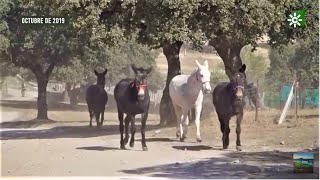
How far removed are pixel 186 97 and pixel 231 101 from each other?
2188 mm

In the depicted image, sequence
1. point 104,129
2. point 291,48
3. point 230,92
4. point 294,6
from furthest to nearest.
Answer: point 291,48, point 104,129, point 294,6, point 230,92

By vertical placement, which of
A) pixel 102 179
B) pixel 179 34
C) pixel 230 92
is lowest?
pixel 102 179

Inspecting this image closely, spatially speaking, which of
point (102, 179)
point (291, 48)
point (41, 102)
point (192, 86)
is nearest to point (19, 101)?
point (41, 102)

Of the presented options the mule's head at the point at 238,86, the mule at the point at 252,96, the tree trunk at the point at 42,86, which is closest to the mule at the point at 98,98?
the tree trunk at the point at 42,86

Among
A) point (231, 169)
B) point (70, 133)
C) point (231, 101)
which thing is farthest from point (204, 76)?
point (70, 133)

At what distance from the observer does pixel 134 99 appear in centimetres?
1329

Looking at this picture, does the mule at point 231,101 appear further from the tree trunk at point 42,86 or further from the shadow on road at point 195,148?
the tree trunk at point 42,86

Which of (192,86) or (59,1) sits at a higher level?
(59,1)

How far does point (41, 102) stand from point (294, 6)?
11522mm

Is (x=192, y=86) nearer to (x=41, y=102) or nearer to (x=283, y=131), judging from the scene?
(x=283, y=131)

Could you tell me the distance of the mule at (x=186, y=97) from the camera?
14.7 metres

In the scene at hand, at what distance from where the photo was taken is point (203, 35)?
1460 centimetres

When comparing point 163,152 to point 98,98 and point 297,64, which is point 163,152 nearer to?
point 98,98

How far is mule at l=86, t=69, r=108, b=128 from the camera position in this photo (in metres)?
18.7
